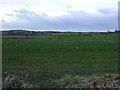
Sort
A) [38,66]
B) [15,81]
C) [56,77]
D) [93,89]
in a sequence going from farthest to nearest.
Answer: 1. [38,66]
2. [56,77]
3. [15,81]
4. [93,89]

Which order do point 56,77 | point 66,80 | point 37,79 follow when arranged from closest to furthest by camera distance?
point 66,80 < point 37,79 < point 56,77

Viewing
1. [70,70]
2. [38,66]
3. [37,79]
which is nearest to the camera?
[37,79]

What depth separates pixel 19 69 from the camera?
49.4ft

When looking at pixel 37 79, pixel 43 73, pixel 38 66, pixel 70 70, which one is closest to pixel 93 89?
pixel 37 79

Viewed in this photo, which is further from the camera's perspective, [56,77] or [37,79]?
[56,77]

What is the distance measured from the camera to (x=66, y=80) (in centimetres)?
1071

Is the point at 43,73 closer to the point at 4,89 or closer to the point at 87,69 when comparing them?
the point at 87,69

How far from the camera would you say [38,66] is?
16344mm

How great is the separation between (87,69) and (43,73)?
9.24 ft

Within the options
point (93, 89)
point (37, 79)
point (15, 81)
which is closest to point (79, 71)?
point (37, 79)

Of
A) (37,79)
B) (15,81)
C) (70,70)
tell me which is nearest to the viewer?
(15,81)

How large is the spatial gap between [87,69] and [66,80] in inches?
194

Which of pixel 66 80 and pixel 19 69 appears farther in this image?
pixel 19 69

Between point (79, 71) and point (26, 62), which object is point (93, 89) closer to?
point (79, 71)
